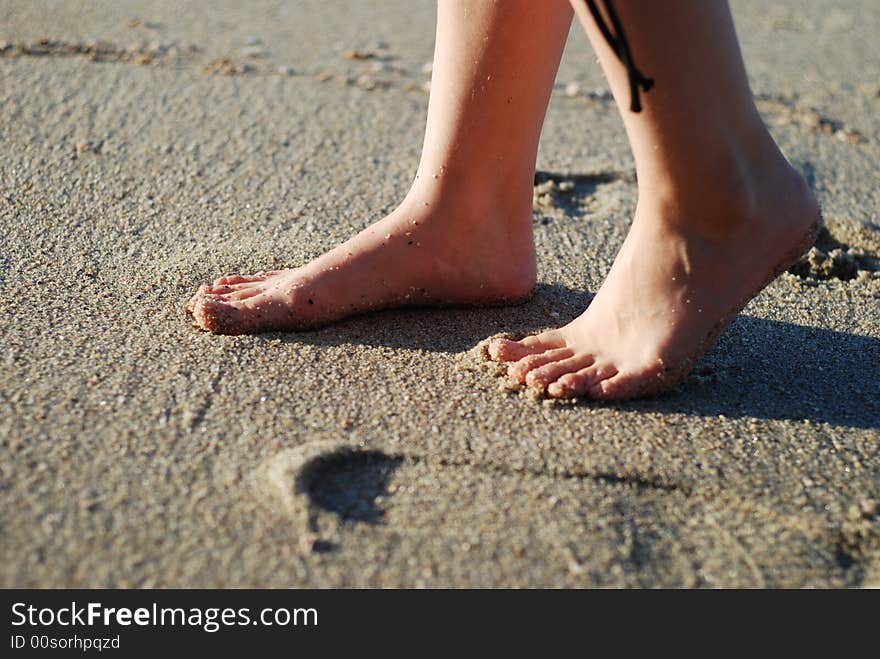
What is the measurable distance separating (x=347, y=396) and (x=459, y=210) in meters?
0.44

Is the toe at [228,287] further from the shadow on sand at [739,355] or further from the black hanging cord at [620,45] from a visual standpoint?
the black hanging cord at [620,45]

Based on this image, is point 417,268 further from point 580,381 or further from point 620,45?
point 620,45

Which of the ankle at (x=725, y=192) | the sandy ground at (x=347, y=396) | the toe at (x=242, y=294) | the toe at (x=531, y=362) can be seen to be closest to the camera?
the sandy ground at (x=347, y=396)

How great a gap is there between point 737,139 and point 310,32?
1972 millimetres

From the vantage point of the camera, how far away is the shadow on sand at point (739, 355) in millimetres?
1422

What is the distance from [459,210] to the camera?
166 centimetres

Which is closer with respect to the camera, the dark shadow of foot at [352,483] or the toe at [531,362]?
the dark shadow of foot at [352,483]

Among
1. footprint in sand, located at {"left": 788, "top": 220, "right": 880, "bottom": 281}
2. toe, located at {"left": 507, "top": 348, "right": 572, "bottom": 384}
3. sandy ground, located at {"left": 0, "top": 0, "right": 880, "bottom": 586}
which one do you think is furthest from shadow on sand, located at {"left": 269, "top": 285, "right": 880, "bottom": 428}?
footprint in sand, located at {"left": 788, "top": 220, "right": 880, "bottom": 281}

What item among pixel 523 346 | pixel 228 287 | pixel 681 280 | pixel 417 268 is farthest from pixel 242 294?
pixel 681 280

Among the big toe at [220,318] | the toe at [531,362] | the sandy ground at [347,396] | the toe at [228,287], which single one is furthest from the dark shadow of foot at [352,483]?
the toe at [228,287]

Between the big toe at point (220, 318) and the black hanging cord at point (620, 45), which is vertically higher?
the black hanging cord at point (620, 45)

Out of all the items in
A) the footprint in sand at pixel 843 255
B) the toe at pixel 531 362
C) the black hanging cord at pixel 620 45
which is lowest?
the toe at pixel 531 362

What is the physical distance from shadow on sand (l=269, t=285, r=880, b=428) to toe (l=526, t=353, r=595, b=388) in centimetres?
9
